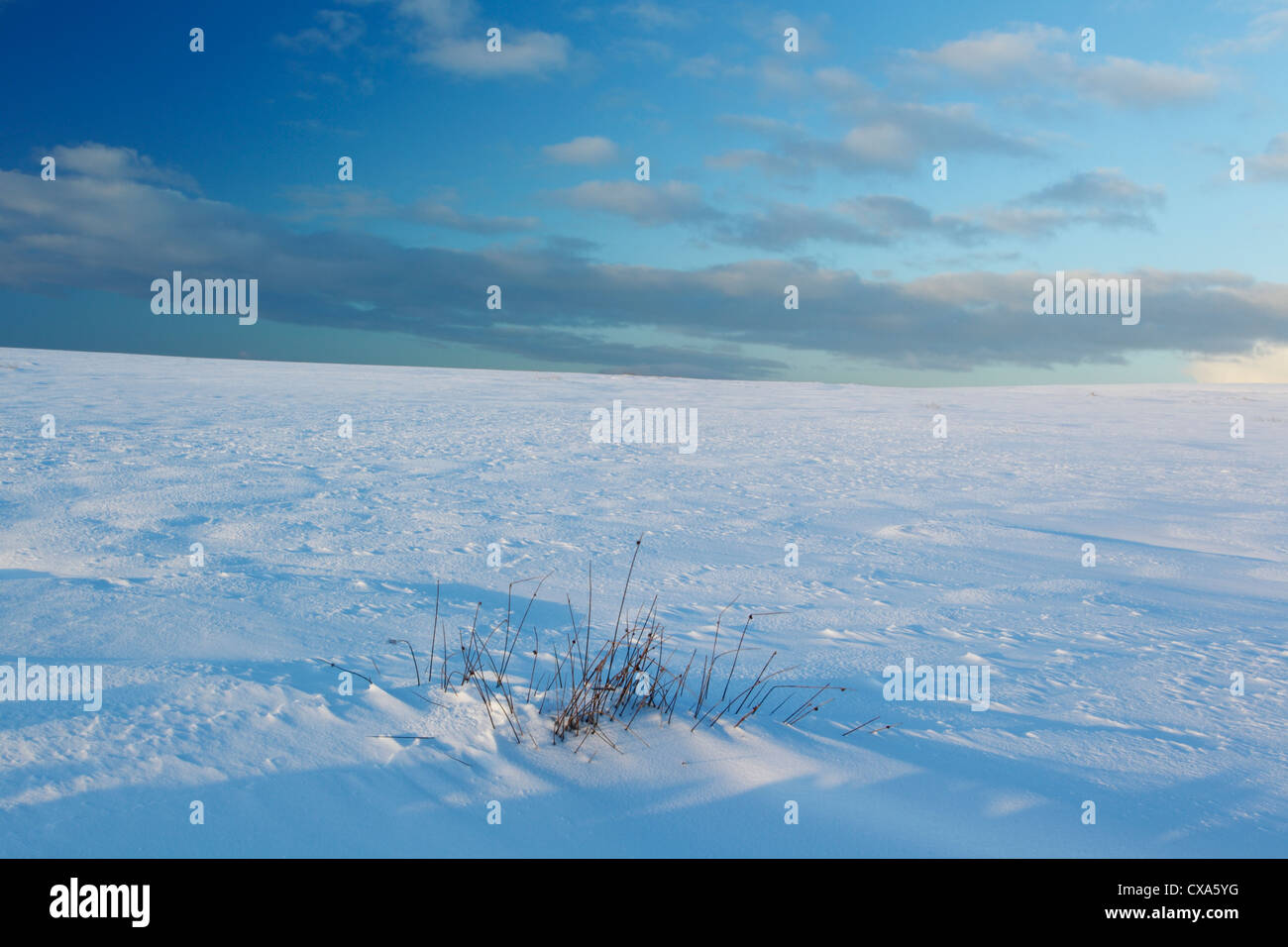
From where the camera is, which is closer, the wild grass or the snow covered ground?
the snow covered ground

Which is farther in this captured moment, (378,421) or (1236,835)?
(378,421)

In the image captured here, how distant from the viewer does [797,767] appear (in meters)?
2.85

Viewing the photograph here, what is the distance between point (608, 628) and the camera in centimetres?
415

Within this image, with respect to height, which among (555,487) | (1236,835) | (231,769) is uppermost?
(555,487)

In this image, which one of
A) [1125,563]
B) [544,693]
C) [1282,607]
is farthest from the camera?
[1125,563]

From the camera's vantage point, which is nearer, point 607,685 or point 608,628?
point 607,685

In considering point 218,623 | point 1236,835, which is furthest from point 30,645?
point 1236,835

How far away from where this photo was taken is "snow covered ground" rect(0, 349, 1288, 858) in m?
2.47

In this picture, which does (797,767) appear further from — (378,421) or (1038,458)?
(378,421)

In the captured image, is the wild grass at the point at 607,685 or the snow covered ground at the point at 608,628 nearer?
the snow covered ground at the point at 608,628

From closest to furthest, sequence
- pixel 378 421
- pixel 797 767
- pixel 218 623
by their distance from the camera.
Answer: pixel 797 767, pixel 218 623, pixel 378 421

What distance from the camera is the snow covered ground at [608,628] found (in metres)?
2.47
